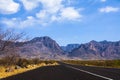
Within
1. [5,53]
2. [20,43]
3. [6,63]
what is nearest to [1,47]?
[5,53]

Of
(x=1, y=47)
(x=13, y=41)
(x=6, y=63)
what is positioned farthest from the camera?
(x=6, y=63)

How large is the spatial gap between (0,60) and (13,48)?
12.6m

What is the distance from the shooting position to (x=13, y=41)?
52.2 metres

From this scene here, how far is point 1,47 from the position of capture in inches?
1911

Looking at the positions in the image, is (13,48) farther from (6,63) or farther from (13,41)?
(6,63)

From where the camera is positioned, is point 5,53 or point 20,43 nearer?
point 5,53

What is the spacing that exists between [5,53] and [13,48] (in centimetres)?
239

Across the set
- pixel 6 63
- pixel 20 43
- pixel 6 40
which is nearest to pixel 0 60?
pixel 6 63

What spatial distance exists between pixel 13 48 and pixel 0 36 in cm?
268

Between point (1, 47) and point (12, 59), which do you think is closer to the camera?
point (1, 47)

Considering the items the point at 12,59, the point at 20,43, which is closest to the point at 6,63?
the point at 12,59

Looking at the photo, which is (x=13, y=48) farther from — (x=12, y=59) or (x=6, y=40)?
(x=12, y=59)

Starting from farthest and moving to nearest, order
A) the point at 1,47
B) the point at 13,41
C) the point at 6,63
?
the point at 6,63
the point at 13,41
the point at 1,47

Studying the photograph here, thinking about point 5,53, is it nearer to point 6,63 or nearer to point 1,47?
point 1,47
